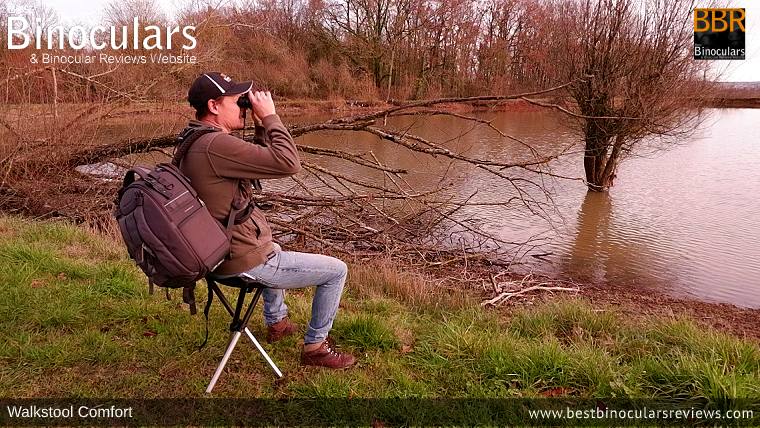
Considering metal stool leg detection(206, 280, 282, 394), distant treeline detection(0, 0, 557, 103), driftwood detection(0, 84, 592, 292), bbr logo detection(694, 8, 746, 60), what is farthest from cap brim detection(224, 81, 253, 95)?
distant treeline detection(0, 0, 557, 103)

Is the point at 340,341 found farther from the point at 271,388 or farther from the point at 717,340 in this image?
the point at 717,340

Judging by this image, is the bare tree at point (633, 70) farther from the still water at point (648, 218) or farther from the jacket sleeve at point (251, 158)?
the jacket sleeve at point (251, 158)

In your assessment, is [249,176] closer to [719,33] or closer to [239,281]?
[239,281]

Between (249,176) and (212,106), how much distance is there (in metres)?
0.45

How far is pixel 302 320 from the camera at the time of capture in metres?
3.91

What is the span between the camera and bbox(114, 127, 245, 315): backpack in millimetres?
2361

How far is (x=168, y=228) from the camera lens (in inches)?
92.9

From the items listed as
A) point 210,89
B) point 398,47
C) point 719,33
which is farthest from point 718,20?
point 398,47

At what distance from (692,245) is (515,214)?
9.68ft

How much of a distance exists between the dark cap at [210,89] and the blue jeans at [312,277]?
2.88ft

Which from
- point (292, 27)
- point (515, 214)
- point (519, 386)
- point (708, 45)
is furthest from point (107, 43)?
point (292, 27)

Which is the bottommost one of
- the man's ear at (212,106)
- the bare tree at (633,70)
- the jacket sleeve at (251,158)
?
the jacket sleeve at (251,158)

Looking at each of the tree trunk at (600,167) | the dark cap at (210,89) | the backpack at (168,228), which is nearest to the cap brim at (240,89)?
the dark cap at (210,89)

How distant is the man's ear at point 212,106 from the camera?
273cm
